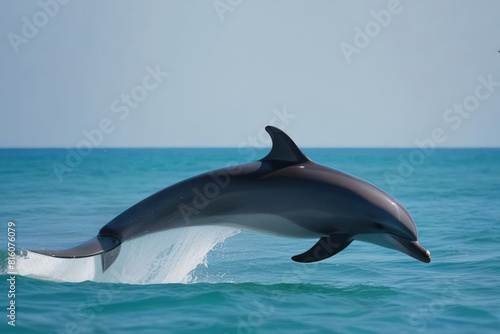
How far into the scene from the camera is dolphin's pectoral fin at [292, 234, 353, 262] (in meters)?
7.50

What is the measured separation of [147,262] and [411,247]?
3.73m

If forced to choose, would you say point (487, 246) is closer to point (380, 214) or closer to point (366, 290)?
point (366, 290)

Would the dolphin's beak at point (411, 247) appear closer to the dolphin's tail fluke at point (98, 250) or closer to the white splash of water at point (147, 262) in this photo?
the white splash of water at point (147, 262)

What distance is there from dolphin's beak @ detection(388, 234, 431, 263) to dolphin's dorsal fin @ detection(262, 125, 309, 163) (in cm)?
147

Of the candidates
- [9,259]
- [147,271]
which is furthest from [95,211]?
[147,271]

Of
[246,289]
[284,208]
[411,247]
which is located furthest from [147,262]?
[411,247]

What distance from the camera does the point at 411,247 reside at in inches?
300

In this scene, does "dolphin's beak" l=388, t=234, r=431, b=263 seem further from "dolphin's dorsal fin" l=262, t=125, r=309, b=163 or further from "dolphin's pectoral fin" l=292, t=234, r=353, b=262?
"dolphin's dorsal fin" l=262, t=125, r=309, b=163

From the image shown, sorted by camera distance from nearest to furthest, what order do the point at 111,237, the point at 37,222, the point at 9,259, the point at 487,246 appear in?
the point at 111,237, the point at 9,259, the point at 487,246, the point at 37,222

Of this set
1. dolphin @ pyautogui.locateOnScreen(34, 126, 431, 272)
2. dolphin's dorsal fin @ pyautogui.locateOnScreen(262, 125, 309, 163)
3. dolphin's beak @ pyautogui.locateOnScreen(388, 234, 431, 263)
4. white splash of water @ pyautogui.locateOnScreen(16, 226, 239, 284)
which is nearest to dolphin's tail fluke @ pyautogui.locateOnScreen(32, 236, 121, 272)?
dolphin @ pyautogui.locateOnScreen(34, 126, 431, 272)

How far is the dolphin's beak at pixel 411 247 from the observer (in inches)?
299

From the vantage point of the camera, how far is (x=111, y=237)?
805cm

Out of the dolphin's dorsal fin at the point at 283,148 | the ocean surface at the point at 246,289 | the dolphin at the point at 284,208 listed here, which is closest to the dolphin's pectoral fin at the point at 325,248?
the dolphin at the point at 284,208

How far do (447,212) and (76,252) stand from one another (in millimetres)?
14681
